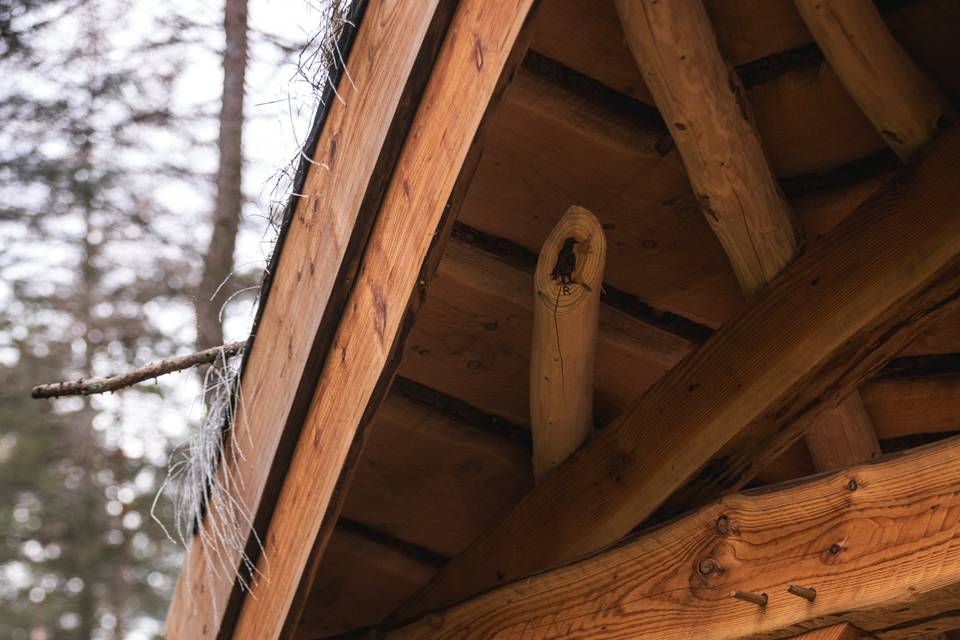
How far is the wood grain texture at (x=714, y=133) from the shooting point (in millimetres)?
1507

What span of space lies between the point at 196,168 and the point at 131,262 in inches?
52.8

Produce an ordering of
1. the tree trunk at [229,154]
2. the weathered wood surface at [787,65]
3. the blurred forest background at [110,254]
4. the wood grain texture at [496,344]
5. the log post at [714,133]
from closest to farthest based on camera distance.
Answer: the log post at [714,133] → the weathered wood surface at [787,65] → the wood grain texture at [496,344] → the tree trunk at [229,154] → the blurred forest background at [110,254]

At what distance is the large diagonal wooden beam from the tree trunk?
282 cm

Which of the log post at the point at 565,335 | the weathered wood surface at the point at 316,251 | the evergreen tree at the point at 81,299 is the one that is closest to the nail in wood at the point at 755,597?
the log post at the point at 565,335

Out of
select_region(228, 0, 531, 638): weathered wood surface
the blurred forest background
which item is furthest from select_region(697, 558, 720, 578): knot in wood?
the blurred forest background

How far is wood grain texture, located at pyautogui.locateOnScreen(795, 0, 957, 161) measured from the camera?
1543 millimetres

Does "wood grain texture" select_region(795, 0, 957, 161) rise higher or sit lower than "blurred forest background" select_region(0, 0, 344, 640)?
higher

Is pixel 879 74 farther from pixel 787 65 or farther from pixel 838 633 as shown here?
pixel 838 633

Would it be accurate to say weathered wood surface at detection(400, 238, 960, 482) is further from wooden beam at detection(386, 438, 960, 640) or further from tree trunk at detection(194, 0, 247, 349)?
tree trunk at detection(194, 0, 247, 349)

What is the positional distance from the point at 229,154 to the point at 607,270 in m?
2.94

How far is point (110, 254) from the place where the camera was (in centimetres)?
718

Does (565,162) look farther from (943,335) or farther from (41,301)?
(41,301)

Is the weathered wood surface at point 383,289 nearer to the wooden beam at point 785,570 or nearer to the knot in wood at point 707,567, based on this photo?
the wooden beam at point 785,570

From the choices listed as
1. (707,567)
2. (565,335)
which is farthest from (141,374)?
(707,567)
